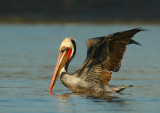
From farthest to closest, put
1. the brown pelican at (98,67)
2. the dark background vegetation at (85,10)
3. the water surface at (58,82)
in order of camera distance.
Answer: the dark background vegetation at (85,10) < the brown pelican at (98,67) < the water surface at (58,82)

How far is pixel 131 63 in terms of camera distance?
1468cm

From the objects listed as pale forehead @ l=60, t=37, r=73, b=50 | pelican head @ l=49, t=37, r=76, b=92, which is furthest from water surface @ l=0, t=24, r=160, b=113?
pale forehead @ l=60, t=37, r=73, b=50

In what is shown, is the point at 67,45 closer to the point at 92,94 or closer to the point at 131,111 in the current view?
the point at 92,94

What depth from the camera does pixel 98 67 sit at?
10266 mm

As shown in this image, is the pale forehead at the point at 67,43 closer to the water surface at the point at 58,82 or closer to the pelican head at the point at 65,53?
the pelican head at the point at 65,53

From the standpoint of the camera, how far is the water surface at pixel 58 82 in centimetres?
851

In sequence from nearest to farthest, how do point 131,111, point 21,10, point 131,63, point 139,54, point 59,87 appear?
point 131,111
point 59,87
point 131,63
point 139,54
point 21,10

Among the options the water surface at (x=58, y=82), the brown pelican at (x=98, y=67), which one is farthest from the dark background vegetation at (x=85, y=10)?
the brown pelican at (x=98, y=67)

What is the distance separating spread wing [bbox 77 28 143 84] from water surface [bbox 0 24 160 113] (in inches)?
20.5

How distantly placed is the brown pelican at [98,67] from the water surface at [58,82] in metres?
0.29

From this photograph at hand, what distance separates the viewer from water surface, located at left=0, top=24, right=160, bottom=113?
851cm

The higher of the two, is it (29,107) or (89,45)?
(89,45)

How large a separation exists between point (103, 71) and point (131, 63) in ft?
14.5

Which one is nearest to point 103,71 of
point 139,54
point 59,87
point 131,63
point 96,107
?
point 59,87
